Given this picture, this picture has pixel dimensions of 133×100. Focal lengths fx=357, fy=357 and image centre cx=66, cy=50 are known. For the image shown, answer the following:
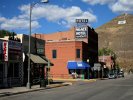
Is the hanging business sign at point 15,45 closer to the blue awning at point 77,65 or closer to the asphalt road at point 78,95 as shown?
the asphalt road at point 78,95

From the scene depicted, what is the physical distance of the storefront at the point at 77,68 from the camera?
78.2m

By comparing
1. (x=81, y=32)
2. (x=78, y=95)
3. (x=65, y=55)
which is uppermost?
(x=81, y=32)

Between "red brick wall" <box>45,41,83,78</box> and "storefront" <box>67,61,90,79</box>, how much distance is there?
1262 millimetres

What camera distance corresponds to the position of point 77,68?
257 feet

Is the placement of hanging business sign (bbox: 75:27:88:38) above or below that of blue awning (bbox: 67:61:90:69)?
above

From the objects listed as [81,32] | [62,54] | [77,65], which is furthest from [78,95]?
[81,32]

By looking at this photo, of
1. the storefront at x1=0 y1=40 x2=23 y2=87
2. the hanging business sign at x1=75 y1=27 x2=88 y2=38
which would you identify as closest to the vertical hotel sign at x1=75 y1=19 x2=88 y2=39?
the hanging business sign at x1=75 y1=27 x2=88 y2=38

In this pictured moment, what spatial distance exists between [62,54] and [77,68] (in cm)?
552

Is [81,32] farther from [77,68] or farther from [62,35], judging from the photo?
[77,68]

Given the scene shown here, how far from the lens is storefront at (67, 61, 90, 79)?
78.2 meters

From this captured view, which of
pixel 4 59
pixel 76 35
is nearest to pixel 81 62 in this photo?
pixel 76 35

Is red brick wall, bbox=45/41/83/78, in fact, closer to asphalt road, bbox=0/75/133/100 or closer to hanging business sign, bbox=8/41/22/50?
hanging business sign, bbox=8/41/22/50

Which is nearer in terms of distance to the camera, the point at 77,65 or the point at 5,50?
the point at 5,50

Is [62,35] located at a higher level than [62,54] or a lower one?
higher
